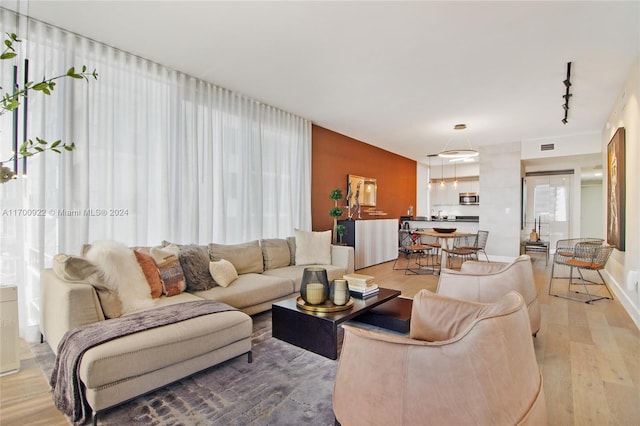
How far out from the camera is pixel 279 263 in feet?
14.1

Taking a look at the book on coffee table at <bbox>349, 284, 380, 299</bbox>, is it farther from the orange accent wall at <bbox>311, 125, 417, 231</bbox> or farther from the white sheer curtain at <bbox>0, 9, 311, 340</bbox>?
the orange accent wall at <bbox>311, 125, 417, 231</bbox>

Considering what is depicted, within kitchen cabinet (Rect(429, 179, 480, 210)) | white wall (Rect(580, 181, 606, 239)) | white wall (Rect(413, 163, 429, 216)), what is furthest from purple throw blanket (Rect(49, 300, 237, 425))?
white wall (Rect(580, 181, 606, 239))

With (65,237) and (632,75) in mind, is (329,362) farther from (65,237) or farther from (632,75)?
(632,75)

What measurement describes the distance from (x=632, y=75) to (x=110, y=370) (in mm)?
5539

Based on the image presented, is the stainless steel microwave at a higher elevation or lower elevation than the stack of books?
higher

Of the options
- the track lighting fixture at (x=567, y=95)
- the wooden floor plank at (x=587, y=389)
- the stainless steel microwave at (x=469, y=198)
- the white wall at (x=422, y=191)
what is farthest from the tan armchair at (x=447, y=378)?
the stainless steel microwave at (x=469, y=198)

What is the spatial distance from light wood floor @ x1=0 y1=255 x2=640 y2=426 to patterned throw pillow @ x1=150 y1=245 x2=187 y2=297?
980mm

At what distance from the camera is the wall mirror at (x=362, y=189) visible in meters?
6.66

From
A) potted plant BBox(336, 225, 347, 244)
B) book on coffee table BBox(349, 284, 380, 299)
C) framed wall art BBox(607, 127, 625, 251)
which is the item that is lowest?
book on coffee table BBox(349, 284, 380, 299)

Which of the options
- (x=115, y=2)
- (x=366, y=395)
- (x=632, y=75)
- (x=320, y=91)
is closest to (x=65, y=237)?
(x=115, y=2)

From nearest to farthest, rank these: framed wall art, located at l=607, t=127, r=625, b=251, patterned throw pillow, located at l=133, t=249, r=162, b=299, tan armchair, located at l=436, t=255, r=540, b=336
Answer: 1. tan armchair, located at l=436, t=255, r=540, b=336
2. patterned throw pillow, located at l=133, t=249, r=162, b=299
3. framed wall art, located at l=607, t=127, r=625, b=251

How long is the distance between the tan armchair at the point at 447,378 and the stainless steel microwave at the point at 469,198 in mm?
9857

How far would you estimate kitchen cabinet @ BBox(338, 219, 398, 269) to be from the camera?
5.89 meters

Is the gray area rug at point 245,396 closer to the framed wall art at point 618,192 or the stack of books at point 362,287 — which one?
the stack of books at point 362,287
